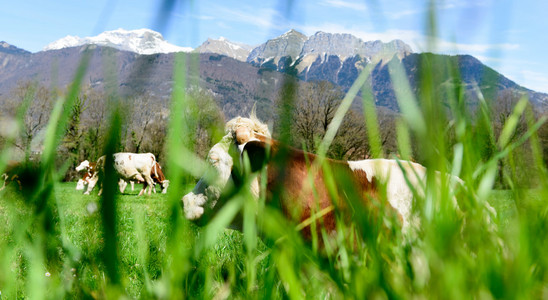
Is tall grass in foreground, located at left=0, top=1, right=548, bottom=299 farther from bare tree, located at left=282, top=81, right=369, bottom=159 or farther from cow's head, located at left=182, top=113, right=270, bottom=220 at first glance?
bare tree, located at left=282, top=81, right=369, bottom=159

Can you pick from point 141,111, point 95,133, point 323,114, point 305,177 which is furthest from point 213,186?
point 323,114

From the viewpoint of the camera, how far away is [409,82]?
2.36 feet

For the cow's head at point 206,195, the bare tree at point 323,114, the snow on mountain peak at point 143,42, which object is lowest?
the cow's head at point 206,195

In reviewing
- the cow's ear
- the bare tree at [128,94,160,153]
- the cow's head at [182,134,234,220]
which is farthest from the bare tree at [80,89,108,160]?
the cow's head at [182,134,234,220]

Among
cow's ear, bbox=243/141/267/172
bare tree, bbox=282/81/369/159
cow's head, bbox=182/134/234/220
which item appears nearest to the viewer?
cow's ear, bbox=243/141/267/172

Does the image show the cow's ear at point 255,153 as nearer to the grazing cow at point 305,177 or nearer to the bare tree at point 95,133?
the grazing cow at point 305,177

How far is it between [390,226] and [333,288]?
28 centimetres

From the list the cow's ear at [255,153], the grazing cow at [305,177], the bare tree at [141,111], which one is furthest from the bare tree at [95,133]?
the cow's ear at [255,153]

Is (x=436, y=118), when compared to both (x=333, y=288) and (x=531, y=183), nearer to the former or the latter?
(x=333, y=288)

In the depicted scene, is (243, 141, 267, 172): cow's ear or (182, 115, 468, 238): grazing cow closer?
(182, 115, 468, 238): grazing cow

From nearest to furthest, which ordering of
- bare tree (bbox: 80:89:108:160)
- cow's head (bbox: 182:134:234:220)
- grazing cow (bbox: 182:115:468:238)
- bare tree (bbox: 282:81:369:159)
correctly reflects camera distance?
bare tree (bbox: 80:89:108:160)
grazing cow (bbox: 182:115:468:238)
cow's head (bbox: 182:134:234:220)
bare tree (bbox: 282:81:369:159)

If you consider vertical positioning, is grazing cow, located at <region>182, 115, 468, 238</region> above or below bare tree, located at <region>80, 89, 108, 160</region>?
below

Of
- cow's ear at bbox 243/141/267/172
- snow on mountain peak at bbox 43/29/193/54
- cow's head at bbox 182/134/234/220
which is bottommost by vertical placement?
cow's head at bbox 182/134/234/220

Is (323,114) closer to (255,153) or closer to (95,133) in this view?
(255,153)
